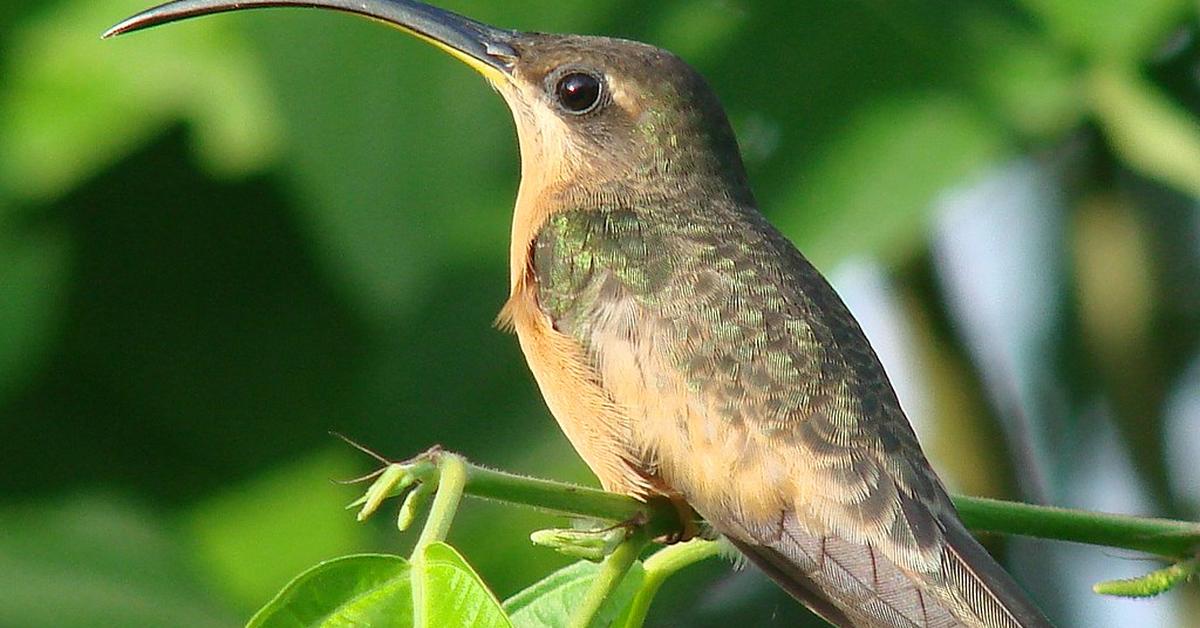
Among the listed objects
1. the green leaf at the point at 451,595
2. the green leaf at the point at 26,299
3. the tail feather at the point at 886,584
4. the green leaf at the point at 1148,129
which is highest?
the green leaf at the point at 451,595

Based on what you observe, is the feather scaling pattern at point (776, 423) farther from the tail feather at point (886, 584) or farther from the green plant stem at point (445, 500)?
the green plant stem at point (445, 500)

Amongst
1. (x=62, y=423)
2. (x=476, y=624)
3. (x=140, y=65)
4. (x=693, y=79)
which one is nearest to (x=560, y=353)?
(x=693, y=79)

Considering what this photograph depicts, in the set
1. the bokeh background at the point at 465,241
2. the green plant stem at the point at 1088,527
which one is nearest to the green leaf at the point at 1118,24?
the bokeh background at the point at 465,241

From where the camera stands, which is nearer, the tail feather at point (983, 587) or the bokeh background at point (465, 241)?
the tail feather at point (983, 587)

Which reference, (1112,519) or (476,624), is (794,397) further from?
(476,624)

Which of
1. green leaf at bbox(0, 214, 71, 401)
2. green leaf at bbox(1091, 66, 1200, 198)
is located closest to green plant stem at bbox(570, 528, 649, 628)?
green leaf at bbox(1091, 66, 1200, 198)

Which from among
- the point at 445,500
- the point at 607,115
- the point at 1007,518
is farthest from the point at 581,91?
the point at 445,500

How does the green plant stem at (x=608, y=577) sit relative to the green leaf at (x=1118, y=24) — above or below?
below

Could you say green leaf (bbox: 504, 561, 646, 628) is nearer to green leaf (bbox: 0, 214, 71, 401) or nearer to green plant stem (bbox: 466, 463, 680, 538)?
green plant stem (bbox: 466, 463, 680, 538)
